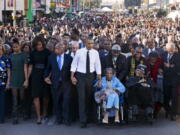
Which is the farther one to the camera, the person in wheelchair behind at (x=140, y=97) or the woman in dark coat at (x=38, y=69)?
the woman in dark coat at (x=38, y=69)

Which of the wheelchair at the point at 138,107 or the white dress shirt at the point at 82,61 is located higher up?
the white dress shirt at the point at 82,61

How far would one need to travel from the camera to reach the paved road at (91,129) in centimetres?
845

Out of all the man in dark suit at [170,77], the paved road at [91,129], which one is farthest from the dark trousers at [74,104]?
the man in dark suit at [170,77]

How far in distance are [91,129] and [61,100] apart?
0.98 m

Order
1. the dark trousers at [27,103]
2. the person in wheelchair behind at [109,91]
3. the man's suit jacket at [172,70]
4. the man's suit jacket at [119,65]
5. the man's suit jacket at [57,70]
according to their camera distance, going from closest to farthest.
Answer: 1. the person in wheelchair behind at [109,91]
2. the man's suit jacket at [57,70]
3. the man's suit jacket at [172,70]
4. the man's suit jacket at [119,65]
5. the dark trousers at [27,103]

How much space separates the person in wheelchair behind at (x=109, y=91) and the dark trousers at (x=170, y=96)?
3.77 ft

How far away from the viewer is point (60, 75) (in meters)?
9.04

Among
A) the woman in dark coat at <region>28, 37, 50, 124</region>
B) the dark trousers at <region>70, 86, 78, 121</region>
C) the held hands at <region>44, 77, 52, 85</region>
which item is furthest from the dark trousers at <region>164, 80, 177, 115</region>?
the woman in dark coat at <region>28, 37, 50, 124</region>

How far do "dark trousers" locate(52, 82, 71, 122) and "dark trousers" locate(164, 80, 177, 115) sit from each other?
7.09 feet

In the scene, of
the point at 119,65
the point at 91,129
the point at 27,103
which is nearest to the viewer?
the point at 91,129

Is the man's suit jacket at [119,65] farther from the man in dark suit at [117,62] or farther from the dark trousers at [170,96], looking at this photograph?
the dark trousers at [170,96]

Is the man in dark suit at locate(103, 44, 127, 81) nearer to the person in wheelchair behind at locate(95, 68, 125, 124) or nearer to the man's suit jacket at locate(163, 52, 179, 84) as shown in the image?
the person in wheelchair behind at locate(95, 68, 125, 124)

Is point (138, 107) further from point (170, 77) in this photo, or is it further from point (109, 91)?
point (170, 77)

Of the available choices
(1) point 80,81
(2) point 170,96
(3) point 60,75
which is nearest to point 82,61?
(1) point 80,81
